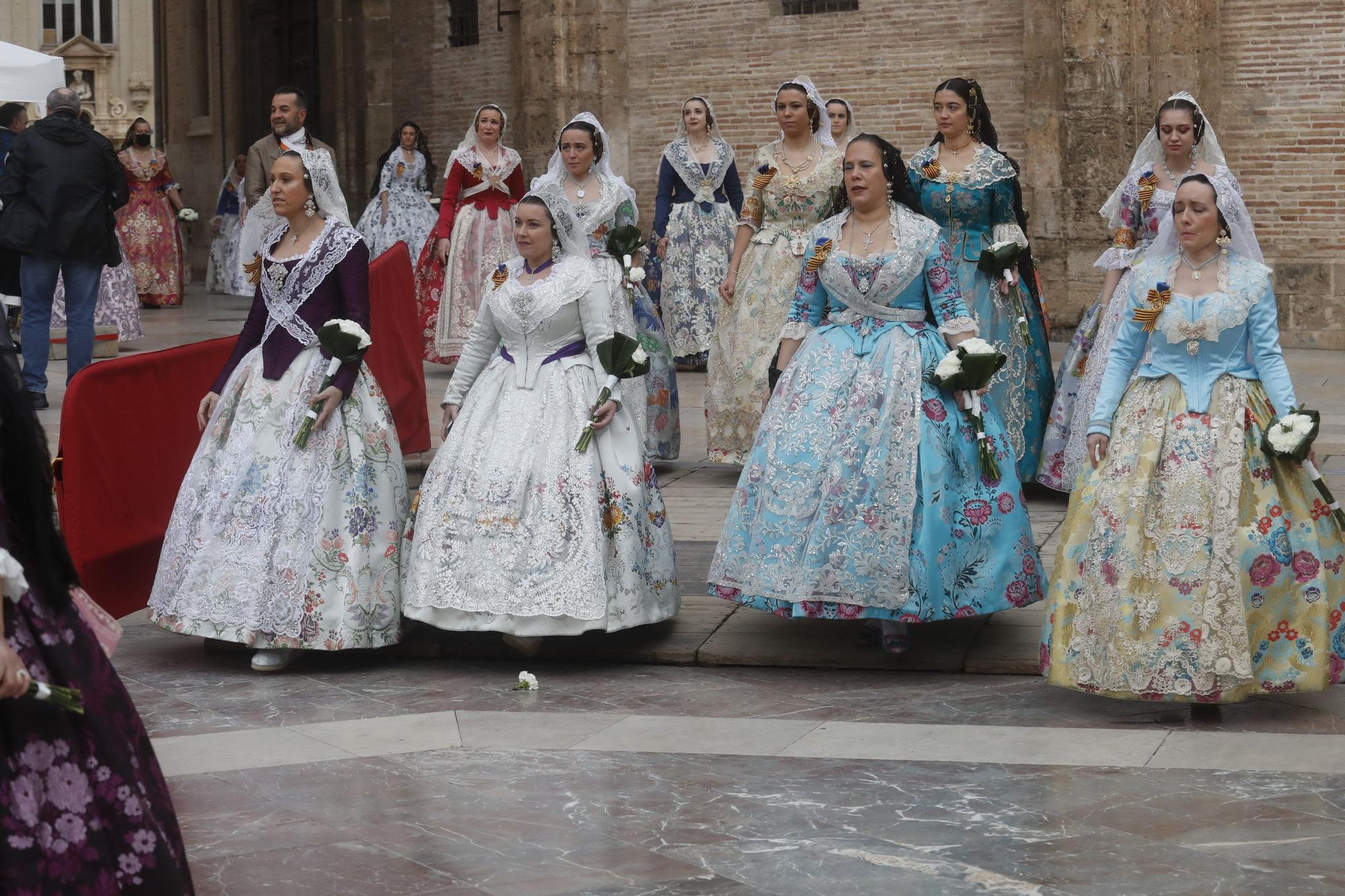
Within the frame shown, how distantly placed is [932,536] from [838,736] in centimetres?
93

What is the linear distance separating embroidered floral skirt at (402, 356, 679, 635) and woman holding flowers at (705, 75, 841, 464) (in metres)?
3.08

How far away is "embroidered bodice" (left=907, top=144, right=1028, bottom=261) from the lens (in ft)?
29.8

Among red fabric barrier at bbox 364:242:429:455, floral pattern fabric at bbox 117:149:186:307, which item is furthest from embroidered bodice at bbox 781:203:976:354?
floral pattern fabric at bbox 117:149:186:307

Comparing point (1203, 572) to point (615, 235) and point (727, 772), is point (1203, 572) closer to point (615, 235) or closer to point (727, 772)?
point (727, 772)

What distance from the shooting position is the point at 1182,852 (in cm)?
463

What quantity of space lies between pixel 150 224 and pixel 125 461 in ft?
48.9

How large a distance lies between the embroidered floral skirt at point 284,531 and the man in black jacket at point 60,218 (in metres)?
5.99

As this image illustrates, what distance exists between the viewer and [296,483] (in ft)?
21.9

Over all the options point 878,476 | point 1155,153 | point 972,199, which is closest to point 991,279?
point 972,199

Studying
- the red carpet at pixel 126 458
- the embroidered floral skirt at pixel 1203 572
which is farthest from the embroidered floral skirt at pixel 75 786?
the red carpet at pixel 126 458

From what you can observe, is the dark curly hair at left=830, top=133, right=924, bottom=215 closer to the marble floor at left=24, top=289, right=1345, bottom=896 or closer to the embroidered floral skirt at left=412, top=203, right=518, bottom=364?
the marble floor at left=24, top=289, right=1345, bottom=896

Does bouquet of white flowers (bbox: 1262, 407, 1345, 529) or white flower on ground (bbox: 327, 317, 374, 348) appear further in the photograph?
white flower on ground (bbox: 327, 317, 374, 348)

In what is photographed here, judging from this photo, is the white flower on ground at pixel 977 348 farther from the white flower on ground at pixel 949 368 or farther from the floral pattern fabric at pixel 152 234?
the floral pattern fabric at pixel 152 234

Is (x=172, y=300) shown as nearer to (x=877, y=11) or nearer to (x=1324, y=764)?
(x=877, y=11)
